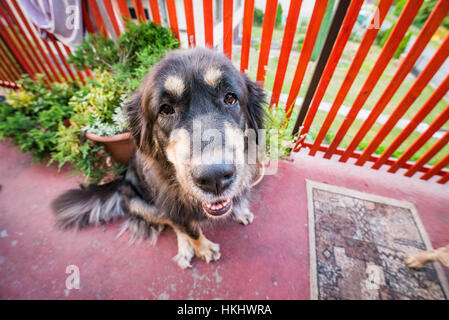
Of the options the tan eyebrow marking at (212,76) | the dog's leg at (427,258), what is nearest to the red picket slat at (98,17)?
the tan eyebrow marking at (212,76)

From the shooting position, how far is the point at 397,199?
8.23 ft

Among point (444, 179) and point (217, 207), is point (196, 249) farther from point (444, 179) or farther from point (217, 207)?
point (444, 179)

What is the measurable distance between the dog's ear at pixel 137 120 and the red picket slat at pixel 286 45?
1.80m

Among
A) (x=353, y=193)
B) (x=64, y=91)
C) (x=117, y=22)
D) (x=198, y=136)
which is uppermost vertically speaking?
(x=117, y=22)

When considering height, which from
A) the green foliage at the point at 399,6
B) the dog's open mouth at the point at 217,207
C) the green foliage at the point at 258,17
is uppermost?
the green foliage at the point at 399,6

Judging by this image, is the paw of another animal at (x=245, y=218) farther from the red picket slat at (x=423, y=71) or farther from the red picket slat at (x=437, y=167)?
the red picket slat at (x=437, y=167)

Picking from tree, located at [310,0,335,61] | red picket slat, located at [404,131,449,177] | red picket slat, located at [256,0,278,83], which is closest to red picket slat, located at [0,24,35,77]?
red picket slat, located at [256,0,278,83]

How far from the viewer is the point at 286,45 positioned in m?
2.24

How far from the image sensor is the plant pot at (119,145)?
249 centimetres

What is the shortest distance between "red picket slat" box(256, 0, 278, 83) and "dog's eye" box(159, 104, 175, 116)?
1.32m

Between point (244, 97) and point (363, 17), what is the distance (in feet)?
5.19

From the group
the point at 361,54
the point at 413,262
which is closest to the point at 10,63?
the point at 361,54
